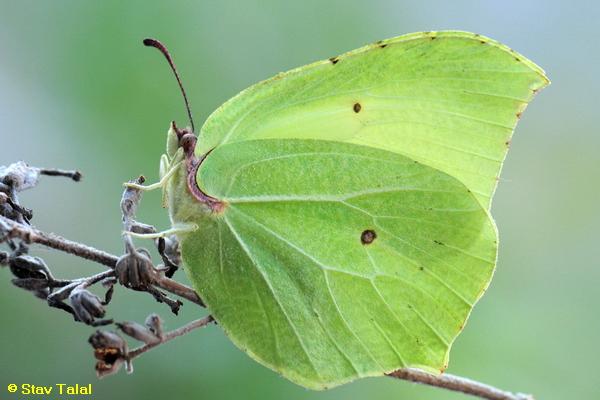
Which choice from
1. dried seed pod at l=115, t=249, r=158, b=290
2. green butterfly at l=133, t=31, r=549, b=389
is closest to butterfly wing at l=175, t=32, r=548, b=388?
green butterfly at l=133, t=31, r=549, b=389

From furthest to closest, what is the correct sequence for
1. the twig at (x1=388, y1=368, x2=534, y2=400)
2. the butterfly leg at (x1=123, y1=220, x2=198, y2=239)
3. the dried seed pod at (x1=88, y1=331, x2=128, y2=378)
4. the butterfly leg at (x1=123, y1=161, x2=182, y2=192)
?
1. the butterfly leg at (x1=123, y1=161, x2=182, y2=192)
2. the butterfly leg at (x1=123, y1=220, x2=198, y2=239)
3. the twig at (x1=388, y1=368, x2=534, y2=400)
4. the dried seed pod at (x1=88, y1=331, x2=128, y2=378)

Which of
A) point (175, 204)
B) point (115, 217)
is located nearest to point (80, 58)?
point (115, 217)

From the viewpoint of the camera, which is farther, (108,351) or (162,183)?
(162,183)

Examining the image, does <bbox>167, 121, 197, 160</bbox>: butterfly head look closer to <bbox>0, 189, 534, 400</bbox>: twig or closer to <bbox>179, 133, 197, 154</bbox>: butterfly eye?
<bbox>179, 133, 197, 154</bbox>: butterfly eye

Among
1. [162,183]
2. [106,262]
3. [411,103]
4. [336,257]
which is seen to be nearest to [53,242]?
[106,262]

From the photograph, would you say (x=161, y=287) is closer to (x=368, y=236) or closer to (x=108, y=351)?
(x=108, y=351)

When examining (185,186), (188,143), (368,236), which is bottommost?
(368,236)

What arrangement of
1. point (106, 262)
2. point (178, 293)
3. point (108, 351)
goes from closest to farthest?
1. point (108, 351)
2. point (106, 262)
3. point (178, 293)
